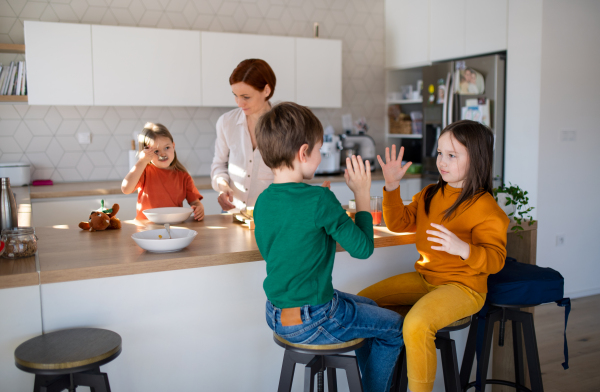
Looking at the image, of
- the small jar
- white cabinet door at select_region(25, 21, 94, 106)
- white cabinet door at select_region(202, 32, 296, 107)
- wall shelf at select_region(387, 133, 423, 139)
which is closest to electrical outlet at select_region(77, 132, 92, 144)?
white cabinet door at select_region(25, 21, 94, 106)

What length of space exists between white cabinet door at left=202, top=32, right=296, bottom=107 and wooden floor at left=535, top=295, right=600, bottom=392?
8.30ft

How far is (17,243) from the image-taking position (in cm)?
162

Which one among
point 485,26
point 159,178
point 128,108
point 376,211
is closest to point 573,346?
point 376,211

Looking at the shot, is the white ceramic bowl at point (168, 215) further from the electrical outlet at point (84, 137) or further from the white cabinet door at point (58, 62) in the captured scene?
the electrical outlet at point (84, 137)

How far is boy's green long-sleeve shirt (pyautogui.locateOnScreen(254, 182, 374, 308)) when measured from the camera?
52.7 inches

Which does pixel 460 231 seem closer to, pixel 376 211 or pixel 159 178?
pixel 376 211

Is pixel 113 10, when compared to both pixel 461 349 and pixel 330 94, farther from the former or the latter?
pixel 461 349

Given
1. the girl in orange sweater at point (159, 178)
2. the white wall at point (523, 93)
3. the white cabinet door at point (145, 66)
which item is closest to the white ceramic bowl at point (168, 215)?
the girl in orange sweater at point (159, 178)

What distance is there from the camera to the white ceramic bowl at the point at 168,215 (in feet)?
7.27

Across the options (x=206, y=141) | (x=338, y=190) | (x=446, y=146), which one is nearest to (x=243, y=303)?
(x=446, y=146)

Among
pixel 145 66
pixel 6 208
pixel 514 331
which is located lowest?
pixel 514 331

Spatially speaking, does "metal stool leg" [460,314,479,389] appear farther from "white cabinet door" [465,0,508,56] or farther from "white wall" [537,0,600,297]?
"white cabinet door" [465,0,508,56]

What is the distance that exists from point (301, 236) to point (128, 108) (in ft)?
10.5

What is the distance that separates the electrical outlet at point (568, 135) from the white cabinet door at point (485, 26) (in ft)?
2.38
